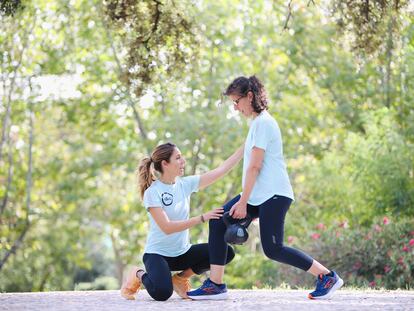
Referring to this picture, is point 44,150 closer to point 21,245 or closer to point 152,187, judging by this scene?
point 21,245

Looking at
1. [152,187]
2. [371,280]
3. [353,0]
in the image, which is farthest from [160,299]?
[371,280]

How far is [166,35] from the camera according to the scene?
26.0ft

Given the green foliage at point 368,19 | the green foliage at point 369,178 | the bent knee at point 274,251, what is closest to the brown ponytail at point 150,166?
the bent knee at point 274,251

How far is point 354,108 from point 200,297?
34.4 ft

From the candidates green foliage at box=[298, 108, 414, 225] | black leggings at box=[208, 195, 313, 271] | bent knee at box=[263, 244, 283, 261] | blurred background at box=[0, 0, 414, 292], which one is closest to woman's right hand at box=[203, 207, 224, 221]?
black leggings at box=[208, 195, 313, 271]

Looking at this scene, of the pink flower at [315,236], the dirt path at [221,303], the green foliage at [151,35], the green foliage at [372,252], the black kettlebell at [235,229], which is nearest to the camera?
the dirt path at [221,303]

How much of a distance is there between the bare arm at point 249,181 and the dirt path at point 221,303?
2.22 ft

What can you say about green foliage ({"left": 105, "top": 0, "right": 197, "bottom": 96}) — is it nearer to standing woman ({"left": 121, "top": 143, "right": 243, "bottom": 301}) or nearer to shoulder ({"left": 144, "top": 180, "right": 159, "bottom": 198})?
standing woman ({"left": 121, "top": 143, "right": 243, "bottom": 301})

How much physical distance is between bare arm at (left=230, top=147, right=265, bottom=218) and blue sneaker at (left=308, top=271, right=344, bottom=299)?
84cm

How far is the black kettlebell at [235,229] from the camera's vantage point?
5.59 m

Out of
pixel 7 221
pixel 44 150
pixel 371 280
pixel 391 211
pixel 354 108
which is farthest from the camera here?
pixel 44 150

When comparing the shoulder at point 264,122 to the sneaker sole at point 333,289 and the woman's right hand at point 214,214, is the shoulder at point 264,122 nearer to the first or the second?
the woman's right hand at point 214,214

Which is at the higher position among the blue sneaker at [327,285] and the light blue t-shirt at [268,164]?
the light blue t-shirt at [268,164]

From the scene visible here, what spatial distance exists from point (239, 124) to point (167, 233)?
30.6 feet
